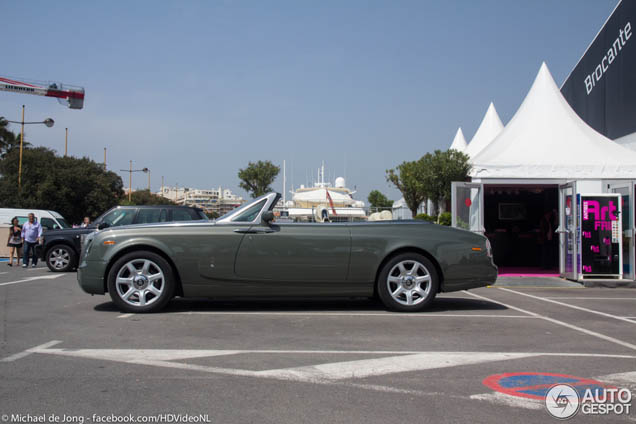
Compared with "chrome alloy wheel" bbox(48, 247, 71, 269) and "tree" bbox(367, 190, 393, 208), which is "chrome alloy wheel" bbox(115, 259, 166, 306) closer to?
"chrome alloy wheel" bbox(48, 247, 71, 269)

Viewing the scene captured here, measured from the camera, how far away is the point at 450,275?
7.04 metres

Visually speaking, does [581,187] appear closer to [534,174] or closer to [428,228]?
[534,174]

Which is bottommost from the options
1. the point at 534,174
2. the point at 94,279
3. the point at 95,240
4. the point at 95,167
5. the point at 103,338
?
the point at 103,338

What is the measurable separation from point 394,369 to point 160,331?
2.65 m

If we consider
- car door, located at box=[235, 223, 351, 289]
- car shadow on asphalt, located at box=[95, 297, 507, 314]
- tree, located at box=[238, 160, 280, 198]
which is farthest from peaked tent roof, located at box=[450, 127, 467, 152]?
car door, located at box=[235, 223, 351, 289]

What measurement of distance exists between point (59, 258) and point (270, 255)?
9908mm

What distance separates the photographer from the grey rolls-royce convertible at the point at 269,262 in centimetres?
675

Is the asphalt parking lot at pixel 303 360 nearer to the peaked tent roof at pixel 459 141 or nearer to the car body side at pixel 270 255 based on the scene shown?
the car body side at pixel 270 255

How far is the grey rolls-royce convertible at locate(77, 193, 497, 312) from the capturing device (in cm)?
675

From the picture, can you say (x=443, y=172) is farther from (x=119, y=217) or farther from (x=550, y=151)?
(x=119, y=217)

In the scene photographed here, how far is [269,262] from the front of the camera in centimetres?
677

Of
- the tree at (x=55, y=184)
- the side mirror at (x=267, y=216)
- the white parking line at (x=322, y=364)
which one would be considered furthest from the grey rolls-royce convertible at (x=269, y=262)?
the tree at (x=55, y=184)

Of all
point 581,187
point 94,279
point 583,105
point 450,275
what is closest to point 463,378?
point 450,275

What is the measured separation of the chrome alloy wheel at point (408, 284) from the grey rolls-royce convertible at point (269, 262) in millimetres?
13
